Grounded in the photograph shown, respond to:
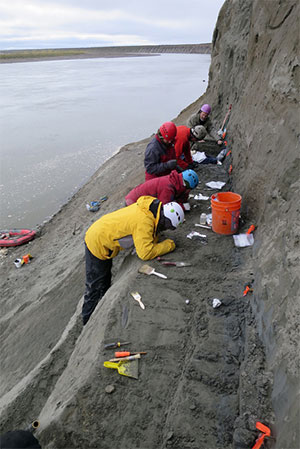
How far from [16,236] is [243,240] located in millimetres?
7601

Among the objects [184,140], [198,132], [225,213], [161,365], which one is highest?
[198,132]

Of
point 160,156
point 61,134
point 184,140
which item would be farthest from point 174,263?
point 61,134

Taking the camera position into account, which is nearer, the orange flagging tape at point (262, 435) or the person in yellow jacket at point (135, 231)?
the orange flagging tape at point (262, 435)

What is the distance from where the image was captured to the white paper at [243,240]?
473 centimetres

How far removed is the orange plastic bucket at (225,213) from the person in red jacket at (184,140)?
2.19 m

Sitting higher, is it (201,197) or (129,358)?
(201,197)

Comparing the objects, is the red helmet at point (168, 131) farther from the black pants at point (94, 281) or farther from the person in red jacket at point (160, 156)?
the black pants at point (94, 281)

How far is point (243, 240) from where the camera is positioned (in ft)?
15.8

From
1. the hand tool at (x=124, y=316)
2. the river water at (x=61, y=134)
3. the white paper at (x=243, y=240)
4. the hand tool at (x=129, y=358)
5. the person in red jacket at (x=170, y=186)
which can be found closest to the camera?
the hand tool at (x=129, y=358)

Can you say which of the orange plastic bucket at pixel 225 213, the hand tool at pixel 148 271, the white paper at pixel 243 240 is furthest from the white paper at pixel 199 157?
the hand tool at pixel 148 271

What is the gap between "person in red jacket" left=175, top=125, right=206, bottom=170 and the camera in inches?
276

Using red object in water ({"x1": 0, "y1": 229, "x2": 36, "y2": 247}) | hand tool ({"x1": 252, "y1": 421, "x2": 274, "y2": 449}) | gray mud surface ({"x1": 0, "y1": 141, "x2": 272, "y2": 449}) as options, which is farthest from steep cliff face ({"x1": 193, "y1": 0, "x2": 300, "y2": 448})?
red object in water ({"x1": 0, "y1": 229, "x2": 36, "y2": 247})

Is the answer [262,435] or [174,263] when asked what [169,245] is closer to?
[174,263]

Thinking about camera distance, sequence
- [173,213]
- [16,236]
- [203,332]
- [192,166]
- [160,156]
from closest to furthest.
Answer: [203,332] < [173,213] < [160,156] < [192,166] < [16,236]
